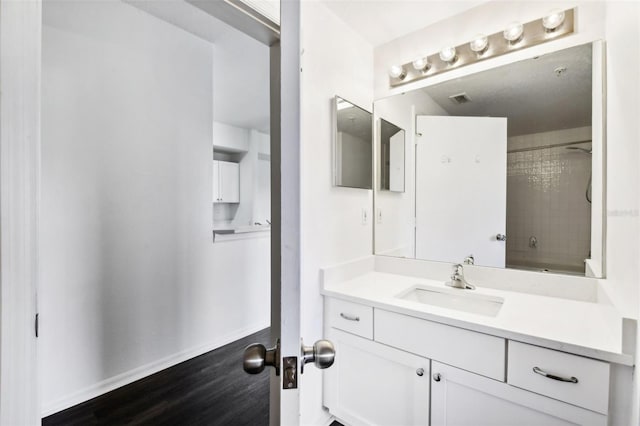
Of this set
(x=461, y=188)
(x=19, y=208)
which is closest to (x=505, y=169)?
(x=461, y=188)

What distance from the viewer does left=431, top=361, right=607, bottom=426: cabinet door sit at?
37.5 inches

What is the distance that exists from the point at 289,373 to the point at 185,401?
178 cm

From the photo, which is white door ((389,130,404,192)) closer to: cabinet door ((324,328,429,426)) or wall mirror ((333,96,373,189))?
wall mirror ((333,96,373,189))

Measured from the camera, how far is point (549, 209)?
1.42 meters

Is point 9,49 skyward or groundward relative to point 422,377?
skyward

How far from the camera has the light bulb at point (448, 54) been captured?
1.64m

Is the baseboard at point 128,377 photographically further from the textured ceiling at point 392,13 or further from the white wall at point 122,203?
the textured ceiling at point 392,13

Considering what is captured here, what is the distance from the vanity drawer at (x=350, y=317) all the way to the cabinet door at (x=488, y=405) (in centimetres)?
33

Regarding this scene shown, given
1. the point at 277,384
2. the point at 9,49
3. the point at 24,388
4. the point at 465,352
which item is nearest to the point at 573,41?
the point at 465,352

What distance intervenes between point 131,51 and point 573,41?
2627 millimetres

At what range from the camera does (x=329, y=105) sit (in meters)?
1.62

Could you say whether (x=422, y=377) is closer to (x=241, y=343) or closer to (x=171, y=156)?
(x=241, y=343)

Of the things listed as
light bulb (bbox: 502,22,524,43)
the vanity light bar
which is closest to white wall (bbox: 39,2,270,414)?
the vanity light bar

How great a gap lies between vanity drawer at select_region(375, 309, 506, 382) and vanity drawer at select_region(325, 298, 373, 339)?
48 mm
